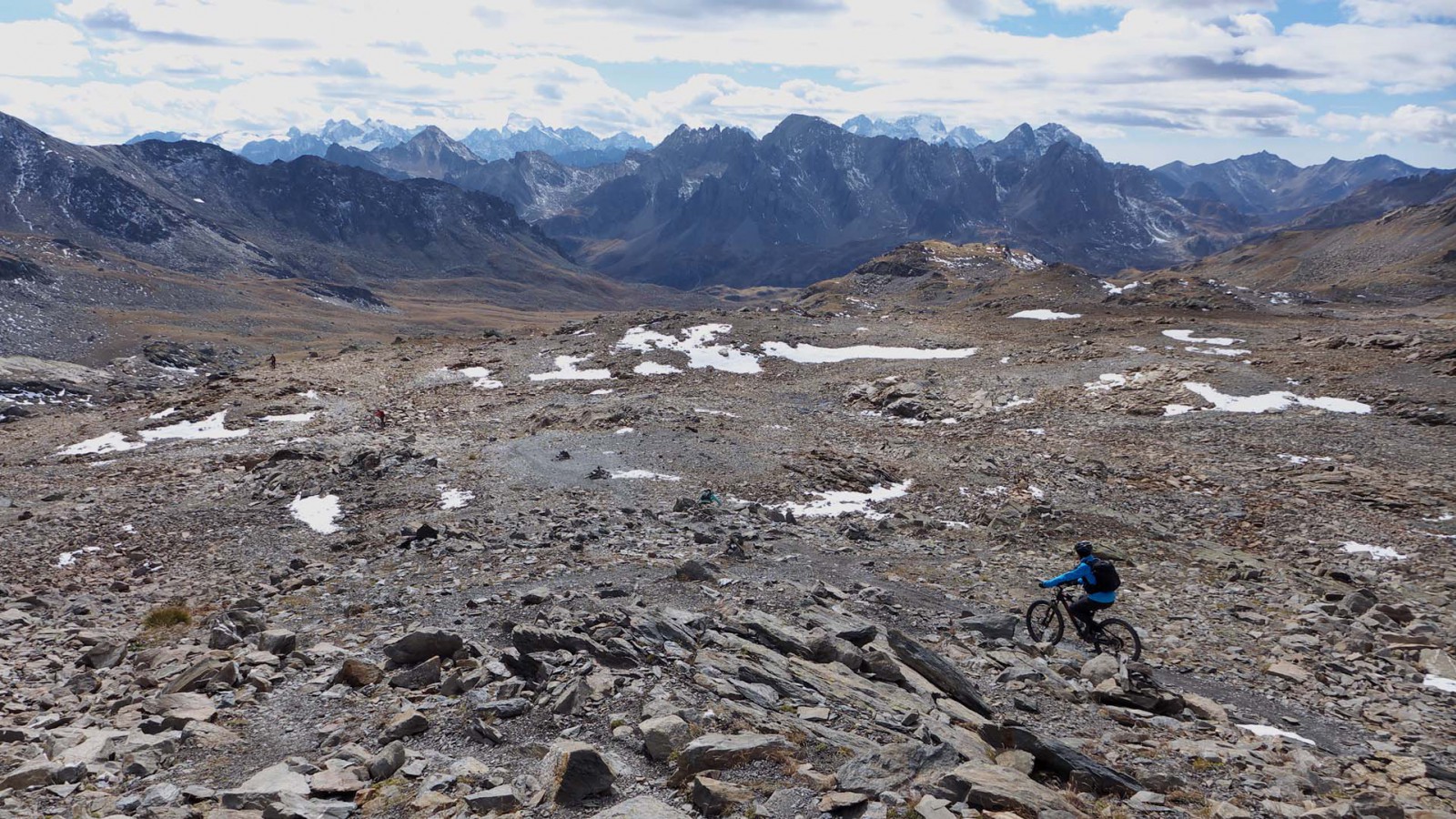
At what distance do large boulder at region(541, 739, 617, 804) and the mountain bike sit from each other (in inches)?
406


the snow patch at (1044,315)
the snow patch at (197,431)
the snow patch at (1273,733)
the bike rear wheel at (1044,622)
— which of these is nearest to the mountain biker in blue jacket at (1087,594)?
the bike rear wheel at (1044,622)

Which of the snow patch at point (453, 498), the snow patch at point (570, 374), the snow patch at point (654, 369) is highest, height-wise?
the snow patch at point (654, 369)

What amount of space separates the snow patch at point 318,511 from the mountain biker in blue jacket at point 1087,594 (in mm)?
20418

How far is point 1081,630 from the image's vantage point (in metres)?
16.1

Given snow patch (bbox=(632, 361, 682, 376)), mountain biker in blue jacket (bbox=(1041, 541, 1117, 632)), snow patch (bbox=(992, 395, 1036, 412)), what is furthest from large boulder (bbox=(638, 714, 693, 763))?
snow patch (bbox=(632, 361, 682, 376))

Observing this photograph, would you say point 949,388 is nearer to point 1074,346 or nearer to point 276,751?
point 1074,346

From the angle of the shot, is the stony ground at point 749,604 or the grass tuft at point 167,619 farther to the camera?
the grass tuft at point 167,619

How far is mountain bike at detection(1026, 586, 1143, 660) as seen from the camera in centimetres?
1588

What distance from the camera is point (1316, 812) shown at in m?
9.94

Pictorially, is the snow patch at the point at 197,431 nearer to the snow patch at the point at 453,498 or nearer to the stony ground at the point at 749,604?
the stony ground at the point at 749,604

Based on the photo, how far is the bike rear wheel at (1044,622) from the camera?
1654 cm

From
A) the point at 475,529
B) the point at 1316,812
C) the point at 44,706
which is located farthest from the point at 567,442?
the point at 1316,812

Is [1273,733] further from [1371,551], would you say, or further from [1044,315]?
[1044,315]

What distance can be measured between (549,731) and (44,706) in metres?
8.18
